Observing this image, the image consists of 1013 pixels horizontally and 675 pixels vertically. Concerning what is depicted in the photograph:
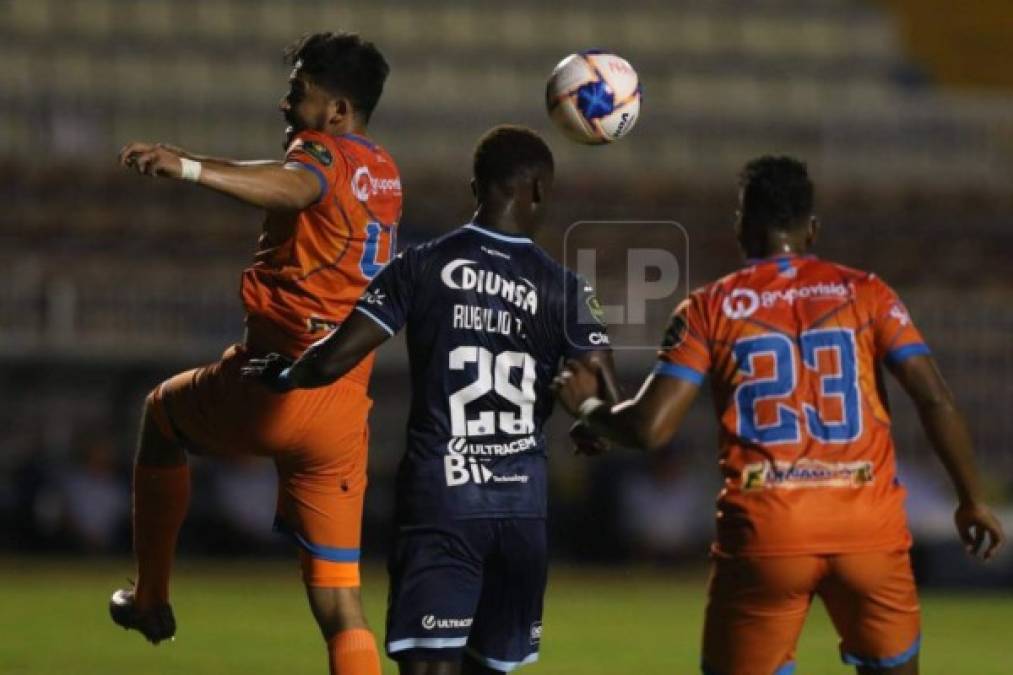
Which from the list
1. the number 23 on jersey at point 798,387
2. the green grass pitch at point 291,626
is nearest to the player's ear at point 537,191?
the number 23 on jersey at point 798,387

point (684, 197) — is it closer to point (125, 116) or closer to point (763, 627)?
point (125, 116)

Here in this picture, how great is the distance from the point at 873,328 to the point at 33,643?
6660 mm

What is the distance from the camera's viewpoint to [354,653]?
6324 mm

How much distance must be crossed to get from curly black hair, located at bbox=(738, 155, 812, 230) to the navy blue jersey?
0.66m

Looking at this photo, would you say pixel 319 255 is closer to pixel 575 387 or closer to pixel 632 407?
pixel 575 387

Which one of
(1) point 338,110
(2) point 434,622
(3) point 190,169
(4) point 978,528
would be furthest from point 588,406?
(1) point 338,110

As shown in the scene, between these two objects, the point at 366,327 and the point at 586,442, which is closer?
the point at 366,327

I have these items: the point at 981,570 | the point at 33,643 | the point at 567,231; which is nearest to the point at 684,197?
the point at 567,231

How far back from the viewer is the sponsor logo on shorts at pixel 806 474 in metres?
5.46

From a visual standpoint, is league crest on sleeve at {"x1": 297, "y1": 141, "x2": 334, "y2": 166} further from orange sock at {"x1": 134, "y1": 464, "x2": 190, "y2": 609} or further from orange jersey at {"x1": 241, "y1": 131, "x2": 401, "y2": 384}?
orange sock at {"x1": 134, "y1": 464, "x2": 190, "y2": 609}

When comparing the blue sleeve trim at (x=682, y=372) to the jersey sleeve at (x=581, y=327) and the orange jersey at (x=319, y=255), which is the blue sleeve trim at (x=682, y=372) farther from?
the orange jersey at (x=319, y=255)

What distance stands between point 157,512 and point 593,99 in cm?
237

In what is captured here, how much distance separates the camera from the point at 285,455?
6.55 meters

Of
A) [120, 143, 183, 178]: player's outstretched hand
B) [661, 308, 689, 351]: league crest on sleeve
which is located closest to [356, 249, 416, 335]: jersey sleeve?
[120, 143, 183, 178]: player's outstretched hand
